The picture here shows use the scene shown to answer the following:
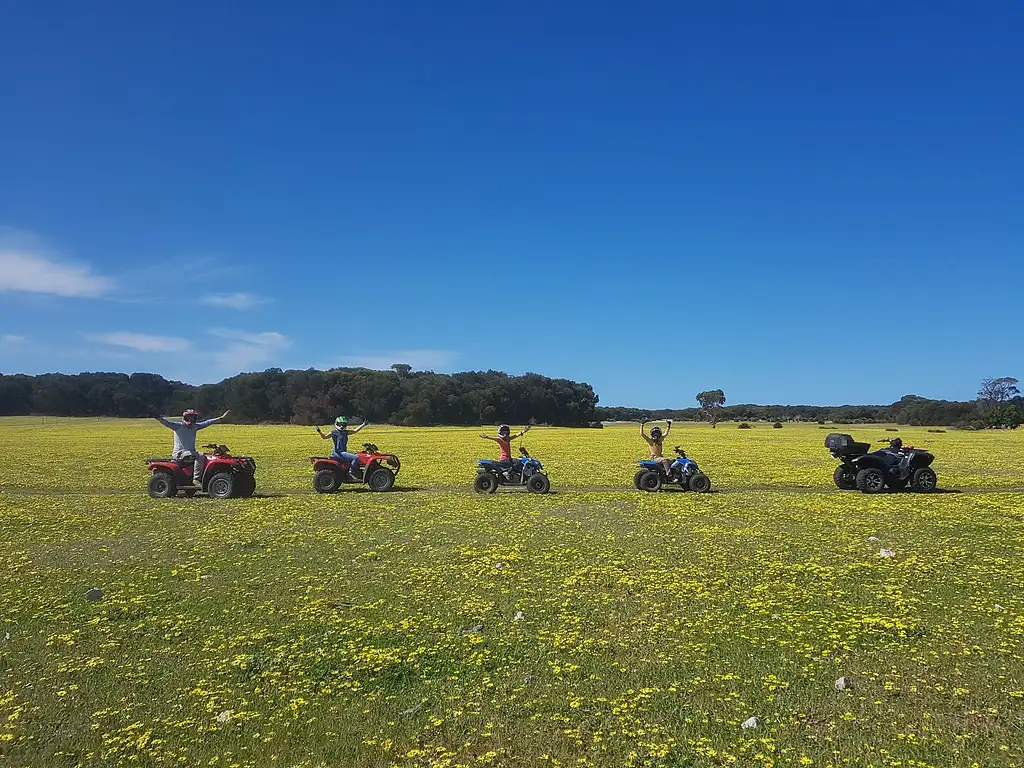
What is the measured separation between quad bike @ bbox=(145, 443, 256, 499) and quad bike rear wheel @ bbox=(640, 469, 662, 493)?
1091 centimetres

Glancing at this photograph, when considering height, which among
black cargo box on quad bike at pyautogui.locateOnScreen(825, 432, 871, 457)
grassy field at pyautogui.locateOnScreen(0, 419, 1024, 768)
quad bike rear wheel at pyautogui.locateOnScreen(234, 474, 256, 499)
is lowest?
grassy field at pyautogui.locateOnScreen(0, 419, 1024, 768)

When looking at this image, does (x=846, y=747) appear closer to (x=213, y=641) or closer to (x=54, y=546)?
(x=213, y=641)

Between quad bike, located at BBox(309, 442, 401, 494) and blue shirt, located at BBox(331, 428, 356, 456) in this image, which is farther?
blue shirt, located at BBox(331, 428, 356, 456)

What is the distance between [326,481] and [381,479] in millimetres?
1573

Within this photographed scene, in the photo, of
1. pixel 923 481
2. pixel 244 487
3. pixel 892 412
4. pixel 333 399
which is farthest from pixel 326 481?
pixel 892 412

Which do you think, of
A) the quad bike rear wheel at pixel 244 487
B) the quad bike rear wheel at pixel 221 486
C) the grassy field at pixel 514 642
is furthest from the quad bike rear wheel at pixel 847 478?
the quad bike rear wheel at pixel 221 486

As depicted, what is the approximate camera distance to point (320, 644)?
752 centimetres

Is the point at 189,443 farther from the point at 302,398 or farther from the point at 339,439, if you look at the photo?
the point at 302,398

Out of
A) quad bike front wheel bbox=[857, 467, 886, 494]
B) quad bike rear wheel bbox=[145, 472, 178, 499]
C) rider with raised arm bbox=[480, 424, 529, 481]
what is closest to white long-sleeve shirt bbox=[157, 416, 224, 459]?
quad bike rear wheel bbox=[145, 472, 178, 499]

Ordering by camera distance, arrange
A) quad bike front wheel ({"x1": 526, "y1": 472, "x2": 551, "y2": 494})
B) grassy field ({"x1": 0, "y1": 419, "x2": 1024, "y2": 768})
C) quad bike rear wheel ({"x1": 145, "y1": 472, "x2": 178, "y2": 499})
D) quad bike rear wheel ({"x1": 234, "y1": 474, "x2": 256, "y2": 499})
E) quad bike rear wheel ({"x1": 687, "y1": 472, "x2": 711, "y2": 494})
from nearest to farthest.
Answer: grassy field ({"x1": 0, "y1": 419, "x2": 1024, "y2": 768}), quad bike rear wheel ({"x1": 145, "y1": 472, "x2": 178, "y2": 499}), quad bike rear wheel ({"x1": 234, "y1": 474, "x2": 256, "y2": 499}), quad bike front wheel ({"x1": 526, "y1": 472, "x2": 551, "y2": 494}), quad bike rear wheel ({"x1": 687, "y1": 472, "x2": 711, "y2": 494})

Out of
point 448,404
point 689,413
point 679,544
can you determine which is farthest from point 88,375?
point 679,544

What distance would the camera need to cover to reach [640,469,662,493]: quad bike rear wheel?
21062 mm

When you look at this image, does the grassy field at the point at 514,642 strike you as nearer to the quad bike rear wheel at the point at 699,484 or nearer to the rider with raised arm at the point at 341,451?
the quad bike rear wheel at the point at 699,484

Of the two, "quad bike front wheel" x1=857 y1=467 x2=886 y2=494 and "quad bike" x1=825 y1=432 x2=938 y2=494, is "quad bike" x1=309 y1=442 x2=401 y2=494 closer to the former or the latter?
"quad bike" x1=825 y1=432 x2=938 y2=494
